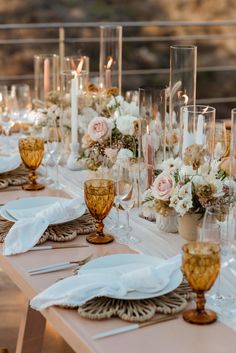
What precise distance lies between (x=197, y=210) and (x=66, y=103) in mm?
1116

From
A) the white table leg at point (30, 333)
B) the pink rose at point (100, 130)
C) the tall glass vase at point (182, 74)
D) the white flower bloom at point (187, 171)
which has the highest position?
the tall glass vase at point (182, 74)

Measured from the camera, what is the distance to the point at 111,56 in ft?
10.2

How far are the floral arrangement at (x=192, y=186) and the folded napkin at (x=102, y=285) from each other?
273 mm

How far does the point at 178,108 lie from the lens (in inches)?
97.3

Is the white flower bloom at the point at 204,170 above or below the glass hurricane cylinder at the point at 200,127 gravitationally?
below

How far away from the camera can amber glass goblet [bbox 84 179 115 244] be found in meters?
1.97

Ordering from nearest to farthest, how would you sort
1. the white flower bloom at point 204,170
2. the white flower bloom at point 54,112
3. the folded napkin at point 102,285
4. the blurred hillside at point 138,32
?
the folded napkin at point 102,285 → the white flower bloom at point 204,170 → the white flower bloom at point 54,112 → the blurred hillside at point 138,32

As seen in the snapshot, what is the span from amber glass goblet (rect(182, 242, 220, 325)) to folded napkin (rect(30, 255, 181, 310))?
0.37ft

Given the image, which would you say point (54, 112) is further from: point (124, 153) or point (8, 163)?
point (124, 153)

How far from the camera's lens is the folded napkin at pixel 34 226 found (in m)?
1.96

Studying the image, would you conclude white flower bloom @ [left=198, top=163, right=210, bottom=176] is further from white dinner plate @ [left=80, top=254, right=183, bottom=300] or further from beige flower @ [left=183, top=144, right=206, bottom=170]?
white dinner plate @ [left=80, top=254, right=183, bottom=300]

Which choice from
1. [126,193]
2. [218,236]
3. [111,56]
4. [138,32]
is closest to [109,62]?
[111,56]

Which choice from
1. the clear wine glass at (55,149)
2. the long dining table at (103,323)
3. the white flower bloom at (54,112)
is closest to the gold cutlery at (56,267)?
the long dining table at (103,323)

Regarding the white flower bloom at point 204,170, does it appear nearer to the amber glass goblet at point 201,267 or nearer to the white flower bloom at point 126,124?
the amber glass goblet at point 201,267
